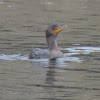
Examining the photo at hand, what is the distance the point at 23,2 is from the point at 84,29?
11140mm

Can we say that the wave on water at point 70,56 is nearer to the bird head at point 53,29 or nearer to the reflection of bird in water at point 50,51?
the reflection of bird in water at point 50,51

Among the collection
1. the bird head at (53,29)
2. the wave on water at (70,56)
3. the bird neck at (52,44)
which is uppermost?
the bird head at (53,29)

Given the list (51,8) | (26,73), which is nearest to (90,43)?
(26,73)

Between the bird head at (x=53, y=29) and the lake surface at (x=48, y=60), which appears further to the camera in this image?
the bird head at (x=53, y=29)

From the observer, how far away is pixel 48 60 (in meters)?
16.9

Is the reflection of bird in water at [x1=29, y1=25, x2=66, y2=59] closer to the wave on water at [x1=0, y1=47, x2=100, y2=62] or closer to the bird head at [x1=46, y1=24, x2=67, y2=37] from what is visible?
the bird head at [x1=46, y1=24, x2=67, y2=37]

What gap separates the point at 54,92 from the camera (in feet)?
40.0

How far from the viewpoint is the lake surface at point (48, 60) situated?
12.3m

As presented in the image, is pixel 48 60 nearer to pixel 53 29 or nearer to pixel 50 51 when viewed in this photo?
pixel 50 51

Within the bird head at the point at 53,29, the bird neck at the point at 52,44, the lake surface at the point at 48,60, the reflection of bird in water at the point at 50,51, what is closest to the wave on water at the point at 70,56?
the lake surface at the point at 48,60

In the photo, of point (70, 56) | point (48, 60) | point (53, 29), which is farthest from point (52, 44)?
point (48, 60)

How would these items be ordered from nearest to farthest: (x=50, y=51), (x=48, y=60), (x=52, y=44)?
(x=48, y=60), (x=50, y=51), (x=52, y=44)

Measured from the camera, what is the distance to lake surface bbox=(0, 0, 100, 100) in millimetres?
12273

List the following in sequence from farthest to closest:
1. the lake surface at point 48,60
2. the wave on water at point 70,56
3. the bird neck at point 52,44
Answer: the bird neck at point 52,44, the wave on water at point 70,56, the lake surface at point 48,60
